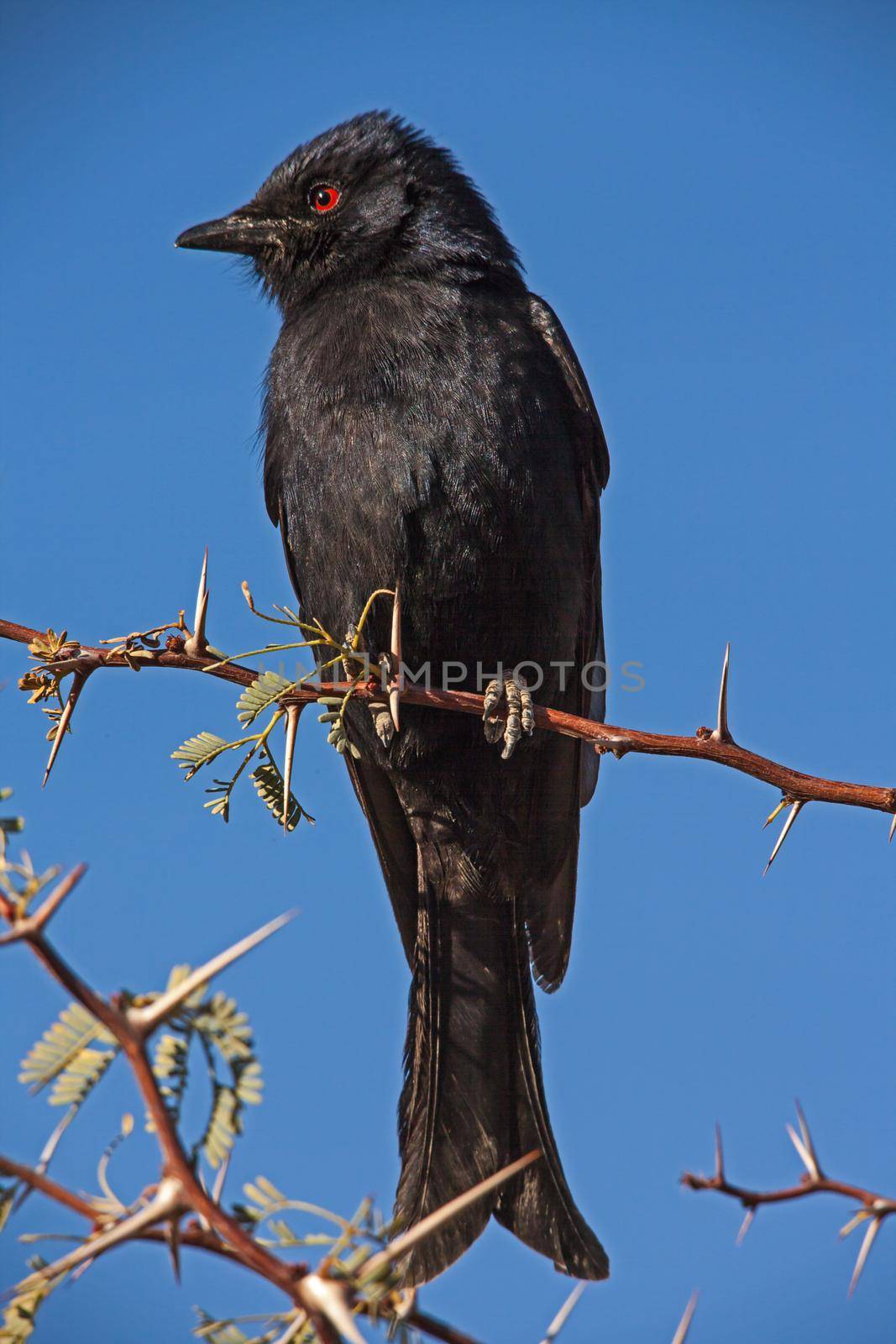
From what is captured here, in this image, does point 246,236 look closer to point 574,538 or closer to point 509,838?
point 574,538


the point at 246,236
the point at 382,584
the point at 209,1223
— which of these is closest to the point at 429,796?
the point at 382,584

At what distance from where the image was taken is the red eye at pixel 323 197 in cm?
552

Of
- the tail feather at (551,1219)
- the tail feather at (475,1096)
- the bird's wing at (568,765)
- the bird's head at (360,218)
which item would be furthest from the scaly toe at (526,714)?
the bird's head at (360,218)

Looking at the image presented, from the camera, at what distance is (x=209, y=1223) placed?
4.42 ft

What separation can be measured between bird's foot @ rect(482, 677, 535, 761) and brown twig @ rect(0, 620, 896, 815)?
93cm

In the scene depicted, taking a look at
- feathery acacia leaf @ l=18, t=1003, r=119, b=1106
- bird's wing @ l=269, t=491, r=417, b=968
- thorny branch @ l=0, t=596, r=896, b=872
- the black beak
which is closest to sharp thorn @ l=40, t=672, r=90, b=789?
thorny branch @ l=0, t=596, r=896, b=872

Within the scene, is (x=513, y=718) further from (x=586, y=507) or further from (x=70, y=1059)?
(x=70, y=1059)

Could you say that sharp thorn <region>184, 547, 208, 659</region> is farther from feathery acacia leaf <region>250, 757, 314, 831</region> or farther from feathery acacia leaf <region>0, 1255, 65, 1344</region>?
feathery acacia leaf <region>0, 1255, 65, 1344</region>

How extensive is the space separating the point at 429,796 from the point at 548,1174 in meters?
1.61

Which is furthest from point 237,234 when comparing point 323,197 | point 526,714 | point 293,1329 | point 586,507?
point 293,1329

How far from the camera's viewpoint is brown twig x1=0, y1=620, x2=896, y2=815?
8.55 feet

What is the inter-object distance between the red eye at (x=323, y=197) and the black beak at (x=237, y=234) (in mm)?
178

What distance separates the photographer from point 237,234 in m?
5.67

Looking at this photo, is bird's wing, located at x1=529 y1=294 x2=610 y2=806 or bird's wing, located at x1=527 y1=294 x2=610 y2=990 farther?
bird's wing, located at x1=529 y1=294 x2=610 y2=806
